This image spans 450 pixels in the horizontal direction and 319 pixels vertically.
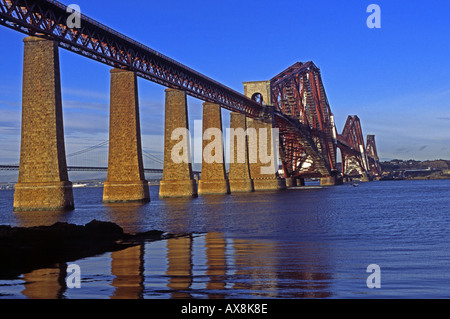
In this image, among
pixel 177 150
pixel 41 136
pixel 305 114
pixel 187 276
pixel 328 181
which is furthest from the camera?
pixel 328 181

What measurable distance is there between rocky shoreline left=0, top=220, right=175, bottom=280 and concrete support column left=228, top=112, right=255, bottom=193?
61750mm

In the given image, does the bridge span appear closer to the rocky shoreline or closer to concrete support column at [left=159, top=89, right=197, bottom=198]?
concrete support column at [left=159, top=89, right=197, bottom=198]

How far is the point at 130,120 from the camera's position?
5044 cm

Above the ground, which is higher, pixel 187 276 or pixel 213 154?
pixel 213 154

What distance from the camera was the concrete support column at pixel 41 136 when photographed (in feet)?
128

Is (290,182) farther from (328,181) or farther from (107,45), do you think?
(107,45)

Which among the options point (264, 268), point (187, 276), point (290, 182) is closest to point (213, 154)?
point (290, 182)

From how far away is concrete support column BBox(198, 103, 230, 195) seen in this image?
235 ft

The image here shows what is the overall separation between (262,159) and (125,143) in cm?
4555

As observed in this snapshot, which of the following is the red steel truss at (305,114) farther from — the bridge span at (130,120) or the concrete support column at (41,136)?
the concrete support column at (41,136)

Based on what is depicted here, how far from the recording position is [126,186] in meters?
51.1

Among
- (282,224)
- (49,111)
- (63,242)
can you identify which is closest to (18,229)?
(63,242)

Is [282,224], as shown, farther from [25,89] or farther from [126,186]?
[126,186]
